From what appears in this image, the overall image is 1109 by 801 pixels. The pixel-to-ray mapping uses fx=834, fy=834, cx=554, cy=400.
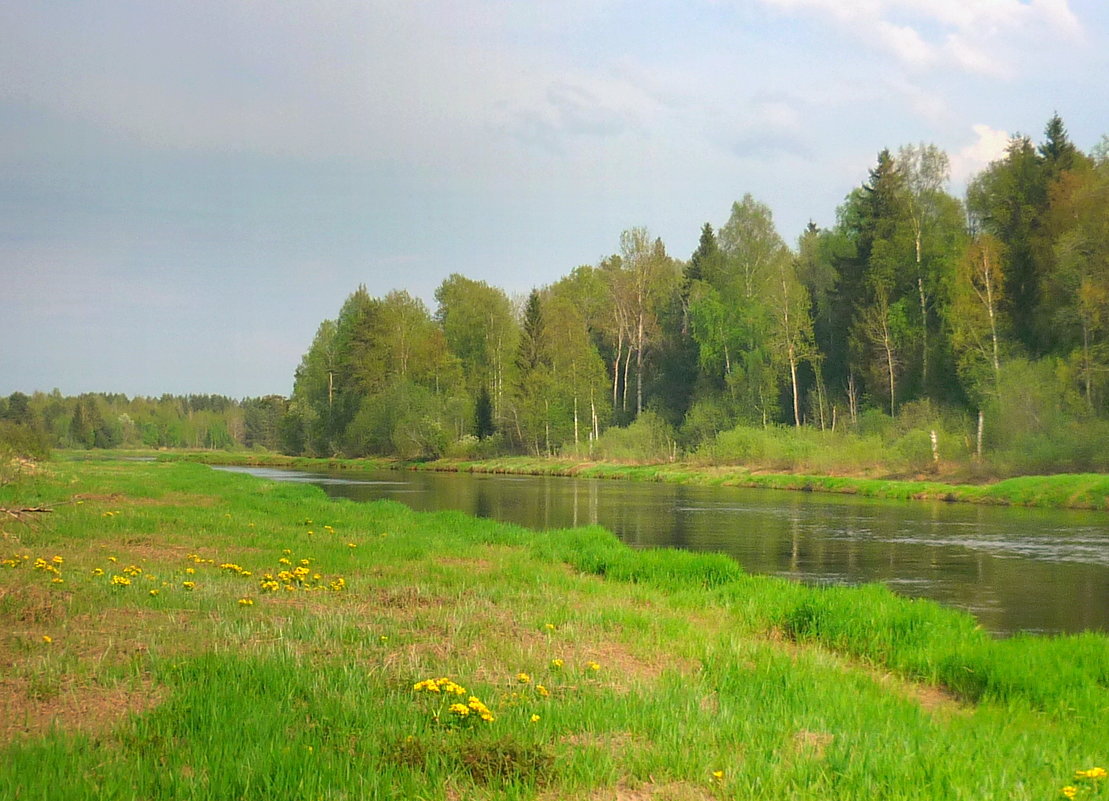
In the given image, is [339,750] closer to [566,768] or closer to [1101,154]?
[566,768]

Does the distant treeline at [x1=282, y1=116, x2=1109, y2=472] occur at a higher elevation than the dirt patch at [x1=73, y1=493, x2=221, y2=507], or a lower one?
higher

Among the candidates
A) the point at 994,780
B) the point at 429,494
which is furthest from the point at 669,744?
the point at 429,494

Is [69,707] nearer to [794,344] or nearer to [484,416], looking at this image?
[794,344]

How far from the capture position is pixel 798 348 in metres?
54.7

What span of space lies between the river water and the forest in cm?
855

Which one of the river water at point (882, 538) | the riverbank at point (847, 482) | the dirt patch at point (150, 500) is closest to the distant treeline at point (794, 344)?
the riverbank at point (847, 482)

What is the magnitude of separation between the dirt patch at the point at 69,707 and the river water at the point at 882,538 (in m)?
11.1

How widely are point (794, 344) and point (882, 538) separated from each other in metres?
33.0

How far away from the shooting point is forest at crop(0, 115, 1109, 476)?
127 feet

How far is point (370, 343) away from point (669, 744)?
82.9m

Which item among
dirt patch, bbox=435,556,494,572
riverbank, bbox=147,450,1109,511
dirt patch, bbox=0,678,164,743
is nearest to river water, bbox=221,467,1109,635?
riverbank, bbox=147,450,1109,511

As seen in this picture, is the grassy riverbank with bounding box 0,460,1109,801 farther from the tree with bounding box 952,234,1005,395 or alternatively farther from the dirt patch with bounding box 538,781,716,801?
the tree with bounding box 952,234,1005,395

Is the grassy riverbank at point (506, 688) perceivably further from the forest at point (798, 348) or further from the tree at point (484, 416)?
the tree at point (484, 416)

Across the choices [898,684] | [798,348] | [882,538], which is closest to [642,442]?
[798,348]
